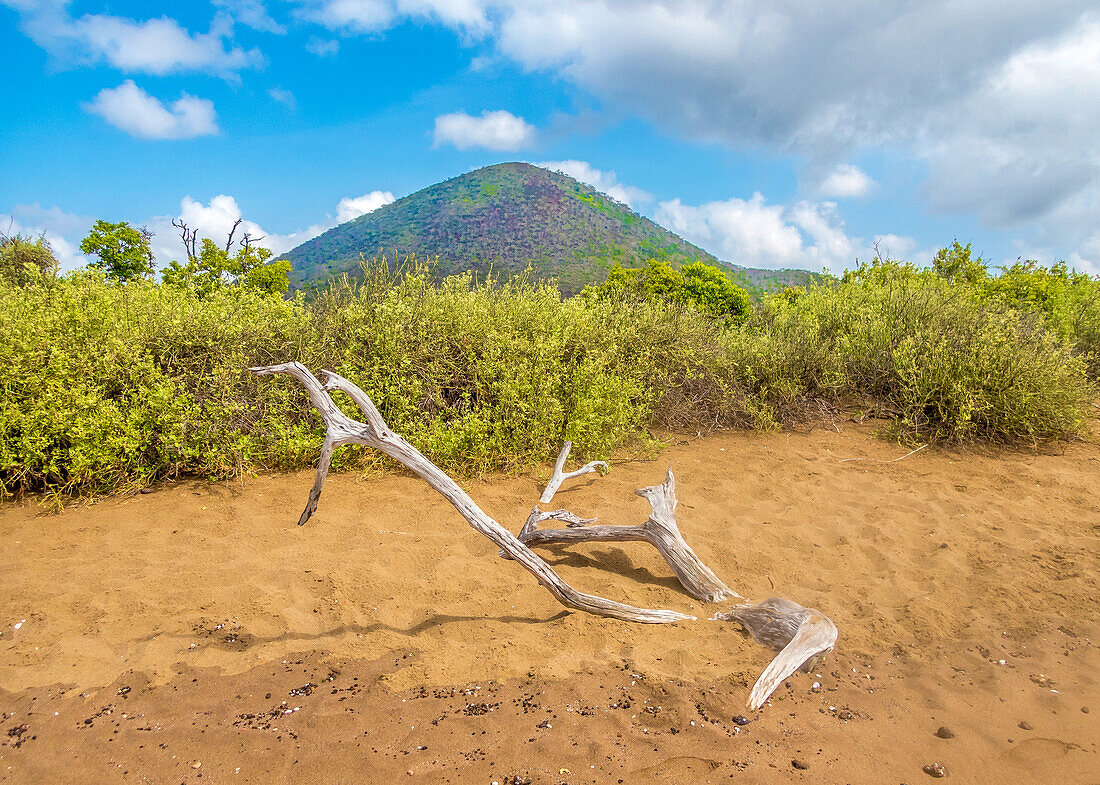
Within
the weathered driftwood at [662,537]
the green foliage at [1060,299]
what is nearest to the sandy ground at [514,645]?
the weathered driftwood at [662,537]

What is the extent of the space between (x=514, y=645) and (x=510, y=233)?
2118 inches

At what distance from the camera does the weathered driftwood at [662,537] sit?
3.50 metres

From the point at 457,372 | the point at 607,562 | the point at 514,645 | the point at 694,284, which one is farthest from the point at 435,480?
the point at 694,284

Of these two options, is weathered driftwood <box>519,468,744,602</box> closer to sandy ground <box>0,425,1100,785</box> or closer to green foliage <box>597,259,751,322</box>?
sandy ground <box>0,425,1100,785</box>

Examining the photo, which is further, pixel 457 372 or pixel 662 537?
pixel 457 372

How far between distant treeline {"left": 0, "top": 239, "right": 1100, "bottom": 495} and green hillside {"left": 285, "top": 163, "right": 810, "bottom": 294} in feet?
119

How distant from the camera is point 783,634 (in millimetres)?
2877

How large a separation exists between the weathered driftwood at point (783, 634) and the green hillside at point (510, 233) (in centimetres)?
4113

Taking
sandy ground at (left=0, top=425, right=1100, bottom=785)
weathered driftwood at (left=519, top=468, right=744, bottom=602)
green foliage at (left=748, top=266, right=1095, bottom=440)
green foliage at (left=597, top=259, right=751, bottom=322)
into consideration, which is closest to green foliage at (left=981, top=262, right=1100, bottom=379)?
green foliage at (left=748, top=266, right=1095, bottom=440)

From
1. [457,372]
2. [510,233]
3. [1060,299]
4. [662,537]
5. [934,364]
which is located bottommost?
[662,537]

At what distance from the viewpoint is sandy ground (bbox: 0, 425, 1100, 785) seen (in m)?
2.25

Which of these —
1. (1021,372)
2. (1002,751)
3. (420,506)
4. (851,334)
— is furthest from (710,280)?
(1002,751)

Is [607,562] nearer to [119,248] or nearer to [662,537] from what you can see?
[662,537]

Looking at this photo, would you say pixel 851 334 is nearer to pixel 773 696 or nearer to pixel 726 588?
pixel 726 588
